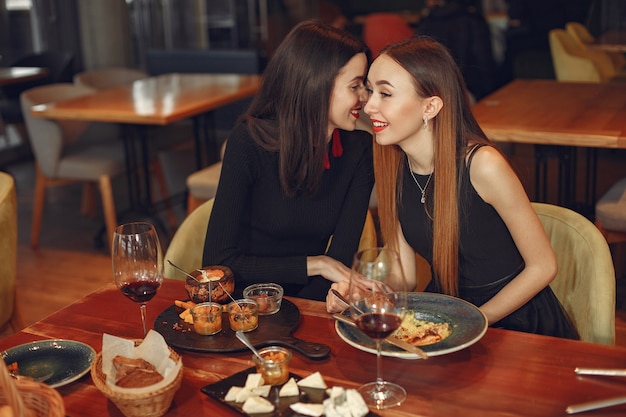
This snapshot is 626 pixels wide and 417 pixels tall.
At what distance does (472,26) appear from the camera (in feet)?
17.1

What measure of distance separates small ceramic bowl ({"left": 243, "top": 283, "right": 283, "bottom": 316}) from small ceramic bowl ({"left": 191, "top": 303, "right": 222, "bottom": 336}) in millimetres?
106

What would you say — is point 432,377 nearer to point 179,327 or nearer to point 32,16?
point 179,327

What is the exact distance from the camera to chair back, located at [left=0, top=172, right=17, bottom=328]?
2.41m

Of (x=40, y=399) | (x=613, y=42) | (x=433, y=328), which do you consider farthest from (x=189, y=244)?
(x=613, y=42)

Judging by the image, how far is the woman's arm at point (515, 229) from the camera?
1898 millimetres

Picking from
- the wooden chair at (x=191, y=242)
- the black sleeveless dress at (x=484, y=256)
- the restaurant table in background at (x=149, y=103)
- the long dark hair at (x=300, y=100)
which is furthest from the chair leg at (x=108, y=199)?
the black sleeveless dress at (x=484, y=256)

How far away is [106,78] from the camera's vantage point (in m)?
5.47

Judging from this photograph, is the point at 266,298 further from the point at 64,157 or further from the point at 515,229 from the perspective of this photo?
the point at 64,157

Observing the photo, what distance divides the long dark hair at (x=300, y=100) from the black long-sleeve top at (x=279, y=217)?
0.05 metres

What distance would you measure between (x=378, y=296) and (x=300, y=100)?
0.94 m

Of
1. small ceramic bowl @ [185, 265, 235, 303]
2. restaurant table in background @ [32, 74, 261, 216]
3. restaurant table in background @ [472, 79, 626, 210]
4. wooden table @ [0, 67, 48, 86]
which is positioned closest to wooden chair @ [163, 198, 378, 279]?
small ceramic bowl @ [185, 265, 235, 303]

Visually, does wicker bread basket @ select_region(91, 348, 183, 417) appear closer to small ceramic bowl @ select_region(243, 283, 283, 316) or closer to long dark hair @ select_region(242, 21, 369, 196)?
small ceramic bowl @ select_region(243, 283, 283, 316)

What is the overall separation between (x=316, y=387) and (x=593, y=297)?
0.80 m

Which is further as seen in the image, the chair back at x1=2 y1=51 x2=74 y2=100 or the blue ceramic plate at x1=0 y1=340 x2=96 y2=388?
the chair back at x1=2 y1=51 x2=74 y2=100
